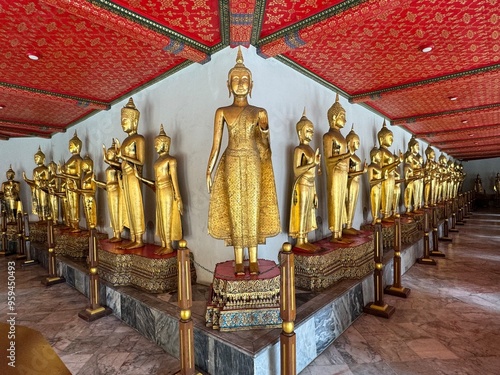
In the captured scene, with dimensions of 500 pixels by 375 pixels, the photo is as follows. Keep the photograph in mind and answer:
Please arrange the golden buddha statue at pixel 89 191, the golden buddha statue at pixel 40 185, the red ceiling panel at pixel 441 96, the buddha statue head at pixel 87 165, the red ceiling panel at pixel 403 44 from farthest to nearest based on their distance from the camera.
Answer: the golden buddha statue at pixel 40 185
the buddha statue head at pixel 87 165
the golden buddha statue at pixel 89 191
the red ceiling panel at pixel 441 96
the red ceiling panel at pixel 403 44

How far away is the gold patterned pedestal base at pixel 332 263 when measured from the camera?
306cm

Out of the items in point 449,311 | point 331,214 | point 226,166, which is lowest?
point 449,311

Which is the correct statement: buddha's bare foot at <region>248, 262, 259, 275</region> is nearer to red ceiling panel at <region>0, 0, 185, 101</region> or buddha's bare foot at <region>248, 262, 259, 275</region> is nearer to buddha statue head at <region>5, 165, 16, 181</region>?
red ceiling panel at <region>0, 0, 185, 101</region>

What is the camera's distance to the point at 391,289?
3715 millimetres

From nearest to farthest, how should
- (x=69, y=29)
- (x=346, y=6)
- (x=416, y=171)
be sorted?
1. (x=346, y=6)
2. (x=69, y=29)
3. (x=416, y=171)

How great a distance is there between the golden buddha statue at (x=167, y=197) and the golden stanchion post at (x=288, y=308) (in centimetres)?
192

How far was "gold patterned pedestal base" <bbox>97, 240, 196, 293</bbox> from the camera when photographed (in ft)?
10.3

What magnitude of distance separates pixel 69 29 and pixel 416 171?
22.6 ft

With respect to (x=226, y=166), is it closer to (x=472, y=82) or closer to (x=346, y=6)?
(x=346, y=6)

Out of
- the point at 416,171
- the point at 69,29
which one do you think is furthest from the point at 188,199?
the point at 416,171

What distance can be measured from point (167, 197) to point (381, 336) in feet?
8.61

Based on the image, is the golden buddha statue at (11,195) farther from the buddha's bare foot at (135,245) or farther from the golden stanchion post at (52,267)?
the buddha's bare foot at (135,245)

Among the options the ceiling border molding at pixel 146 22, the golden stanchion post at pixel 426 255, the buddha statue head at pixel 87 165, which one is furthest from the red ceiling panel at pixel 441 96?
the buddha statue head at pixel 87 165

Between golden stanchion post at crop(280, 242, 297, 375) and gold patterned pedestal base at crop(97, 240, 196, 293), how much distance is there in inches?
71.6
